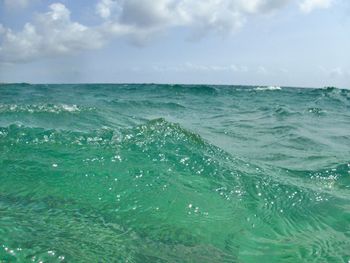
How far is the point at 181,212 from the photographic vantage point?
4219mm

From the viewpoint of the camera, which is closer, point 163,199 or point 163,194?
point 163,199

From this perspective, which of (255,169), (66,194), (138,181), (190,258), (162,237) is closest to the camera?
(190,258)

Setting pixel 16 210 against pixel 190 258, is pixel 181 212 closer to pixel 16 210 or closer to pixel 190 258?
pixel 190 258

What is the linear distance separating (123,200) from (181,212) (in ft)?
2.28

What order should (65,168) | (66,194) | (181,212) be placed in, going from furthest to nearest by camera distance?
(65,168)
(66,194)
(181,212)

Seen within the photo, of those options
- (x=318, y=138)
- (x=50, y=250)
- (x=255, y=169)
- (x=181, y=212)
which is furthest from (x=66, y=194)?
(x=318, y=138)

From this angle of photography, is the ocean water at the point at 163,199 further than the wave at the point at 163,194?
No

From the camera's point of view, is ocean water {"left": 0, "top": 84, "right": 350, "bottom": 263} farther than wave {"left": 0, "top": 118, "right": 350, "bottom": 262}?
No

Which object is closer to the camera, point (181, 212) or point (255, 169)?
point (181, 212)

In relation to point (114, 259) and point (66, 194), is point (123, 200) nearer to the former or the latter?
point (66, 194)

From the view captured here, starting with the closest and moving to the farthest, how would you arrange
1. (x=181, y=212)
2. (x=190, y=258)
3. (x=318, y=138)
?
(x=190, y=258) → (x=181, y=212) → (x=318, y=138)

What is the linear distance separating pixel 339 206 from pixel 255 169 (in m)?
1.55

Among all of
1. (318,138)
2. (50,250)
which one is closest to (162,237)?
(50,250)

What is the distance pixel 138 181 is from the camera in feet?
16.4
